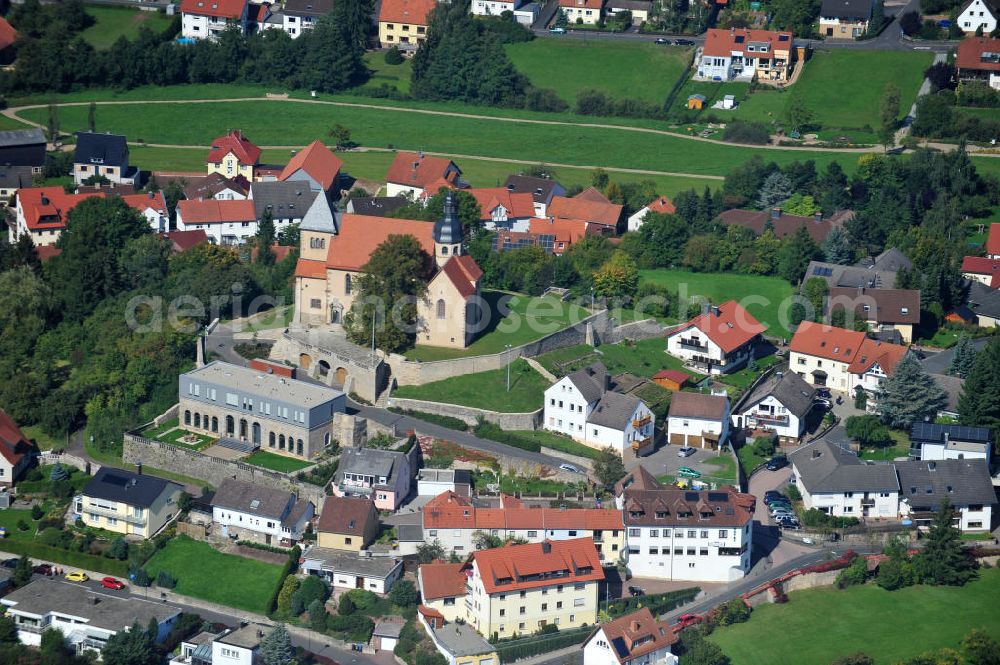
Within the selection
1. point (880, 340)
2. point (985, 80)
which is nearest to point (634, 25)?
point (985, 80)

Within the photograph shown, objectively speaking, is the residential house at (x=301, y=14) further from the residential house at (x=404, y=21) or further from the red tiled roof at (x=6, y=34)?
the red tiled roof at (x=6, y=34)

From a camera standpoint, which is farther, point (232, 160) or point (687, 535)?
point (232, 160)

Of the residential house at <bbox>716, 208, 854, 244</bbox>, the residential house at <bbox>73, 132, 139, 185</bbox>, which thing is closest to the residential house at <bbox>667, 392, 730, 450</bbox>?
the residential house at <bbox>716, 208, 854, 244</bbox>

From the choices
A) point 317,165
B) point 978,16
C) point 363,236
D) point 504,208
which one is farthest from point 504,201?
point 978,16

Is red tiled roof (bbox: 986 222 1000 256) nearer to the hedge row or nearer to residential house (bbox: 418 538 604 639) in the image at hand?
residential house (bbox: 418 538 604 639)

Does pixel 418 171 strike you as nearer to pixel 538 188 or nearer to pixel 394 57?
pixel 538 188

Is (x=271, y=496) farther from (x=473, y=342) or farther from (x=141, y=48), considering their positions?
(x=141, y=48)

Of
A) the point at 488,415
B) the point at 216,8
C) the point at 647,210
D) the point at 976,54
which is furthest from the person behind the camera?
the point at 216,8
